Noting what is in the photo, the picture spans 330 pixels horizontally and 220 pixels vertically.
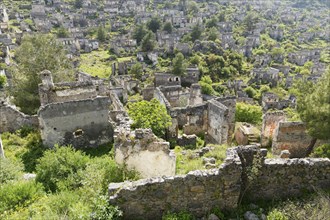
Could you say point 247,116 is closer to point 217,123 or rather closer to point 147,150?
point 217,123

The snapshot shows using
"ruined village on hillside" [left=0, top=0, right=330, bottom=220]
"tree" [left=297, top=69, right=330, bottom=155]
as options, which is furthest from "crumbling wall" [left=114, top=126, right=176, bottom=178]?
"tree" [left=297, top=69, right=330, bottom=155]

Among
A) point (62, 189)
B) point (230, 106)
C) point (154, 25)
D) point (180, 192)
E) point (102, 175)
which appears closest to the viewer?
point (180, 192)

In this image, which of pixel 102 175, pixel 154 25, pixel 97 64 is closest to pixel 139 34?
pixel 154 25

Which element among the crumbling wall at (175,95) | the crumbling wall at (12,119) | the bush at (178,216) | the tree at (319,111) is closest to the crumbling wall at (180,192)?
the bush at (178,216)

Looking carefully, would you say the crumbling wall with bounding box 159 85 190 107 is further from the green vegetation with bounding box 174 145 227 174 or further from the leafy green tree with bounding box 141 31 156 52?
the leafy green tree with bounding box 141 31 156 52

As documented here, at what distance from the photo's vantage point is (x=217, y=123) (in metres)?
21.1

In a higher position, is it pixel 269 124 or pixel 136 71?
pixel 269 124

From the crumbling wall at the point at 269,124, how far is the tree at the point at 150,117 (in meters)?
6.50

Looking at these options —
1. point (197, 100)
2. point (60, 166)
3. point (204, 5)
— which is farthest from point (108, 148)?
point (204, 5)

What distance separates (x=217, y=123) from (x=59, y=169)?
12.9 metres

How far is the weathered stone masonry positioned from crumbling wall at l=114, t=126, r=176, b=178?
3.45 meters

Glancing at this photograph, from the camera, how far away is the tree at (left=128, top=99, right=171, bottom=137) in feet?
58.6

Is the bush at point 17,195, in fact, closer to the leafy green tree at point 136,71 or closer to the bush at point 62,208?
the bush at point 62,208

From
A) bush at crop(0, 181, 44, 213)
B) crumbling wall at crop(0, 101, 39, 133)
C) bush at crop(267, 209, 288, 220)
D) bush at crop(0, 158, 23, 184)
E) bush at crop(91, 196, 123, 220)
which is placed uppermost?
bush at crop(91, 196, 123, 220)
